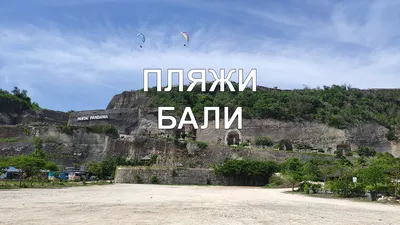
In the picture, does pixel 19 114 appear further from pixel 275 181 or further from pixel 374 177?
pixel 374 177

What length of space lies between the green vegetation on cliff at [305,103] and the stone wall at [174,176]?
2877 centimetres

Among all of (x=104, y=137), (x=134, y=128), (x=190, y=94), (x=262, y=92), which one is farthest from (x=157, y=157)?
(x=262, y=92)

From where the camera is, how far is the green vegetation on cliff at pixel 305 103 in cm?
7200

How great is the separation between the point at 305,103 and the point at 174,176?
130ft

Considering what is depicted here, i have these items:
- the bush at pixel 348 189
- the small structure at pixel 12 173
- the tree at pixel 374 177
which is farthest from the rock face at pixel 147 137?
the tree at pixel 374 177

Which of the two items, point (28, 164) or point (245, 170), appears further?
point (245, 170)

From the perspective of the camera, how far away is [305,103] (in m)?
75.4

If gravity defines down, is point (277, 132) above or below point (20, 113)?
below

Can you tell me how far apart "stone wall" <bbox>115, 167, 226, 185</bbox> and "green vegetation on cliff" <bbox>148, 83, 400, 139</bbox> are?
28767mm

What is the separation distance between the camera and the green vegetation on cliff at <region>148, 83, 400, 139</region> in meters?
72.0

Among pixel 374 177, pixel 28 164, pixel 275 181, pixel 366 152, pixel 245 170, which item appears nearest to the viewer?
pixel 374 177

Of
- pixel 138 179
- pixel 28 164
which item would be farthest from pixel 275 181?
pixel 28 164

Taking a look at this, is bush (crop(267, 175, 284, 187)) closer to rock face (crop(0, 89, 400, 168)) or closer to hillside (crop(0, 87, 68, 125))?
rock face (crop(0, 89, 400, 168))

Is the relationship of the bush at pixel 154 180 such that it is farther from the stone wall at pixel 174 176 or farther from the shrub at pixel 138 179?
the shrub at pixel 138 179
